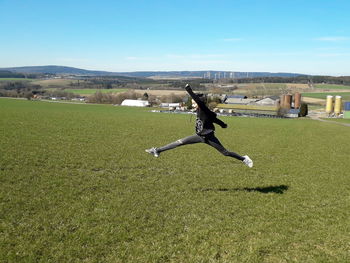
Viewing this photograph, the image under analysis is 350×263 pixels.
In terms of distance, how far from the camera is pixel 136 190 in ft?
34.5

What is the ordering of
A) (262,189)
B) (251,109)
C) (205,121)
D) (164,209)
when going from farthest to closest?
(251,109)
(262,189)
(205,121)
(164,209)

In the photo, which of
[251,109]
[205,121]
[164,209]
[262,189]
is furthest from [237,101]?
[164,209]

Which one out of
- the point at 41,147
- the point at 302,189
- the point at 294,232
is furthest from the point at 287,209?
the point at 41,147

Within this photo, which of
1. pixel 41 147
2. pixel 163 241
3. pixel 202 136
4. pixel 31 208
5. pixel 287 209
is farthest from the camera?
pixel 41 147

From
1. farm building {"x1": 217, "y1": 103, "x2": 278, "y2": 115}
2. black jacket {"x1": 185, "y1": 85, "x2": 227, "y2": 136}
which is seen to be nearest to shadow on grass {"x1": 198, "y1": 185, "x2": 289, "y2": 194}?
black jacket {"x1": 185, "y1": 85, "x2": 227, "y2": 136}

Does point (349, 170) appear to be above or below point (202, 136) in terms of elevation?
below

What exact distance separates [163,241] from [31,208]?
12.1 feet

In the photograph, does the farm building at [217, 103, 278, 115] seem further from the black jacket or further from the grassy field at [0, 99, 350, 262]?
the black jacket

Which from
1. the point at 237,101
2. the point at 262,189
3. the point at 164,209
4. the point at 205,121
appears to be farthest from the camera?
the point at 237,101

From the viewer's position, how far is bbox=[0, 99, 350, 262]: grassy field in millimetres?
6344

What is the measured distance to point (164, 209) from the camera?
346 inches

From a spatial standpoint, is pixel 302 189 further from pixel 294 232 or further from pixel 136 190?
pixel 136 190

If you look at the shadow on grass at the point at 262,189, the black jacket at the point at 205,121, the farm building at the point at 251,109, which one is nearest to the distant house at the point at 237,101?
the farm building at the point at 251,109

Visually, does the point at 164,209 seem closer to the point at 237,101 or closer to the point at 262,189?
the point at 262,189
